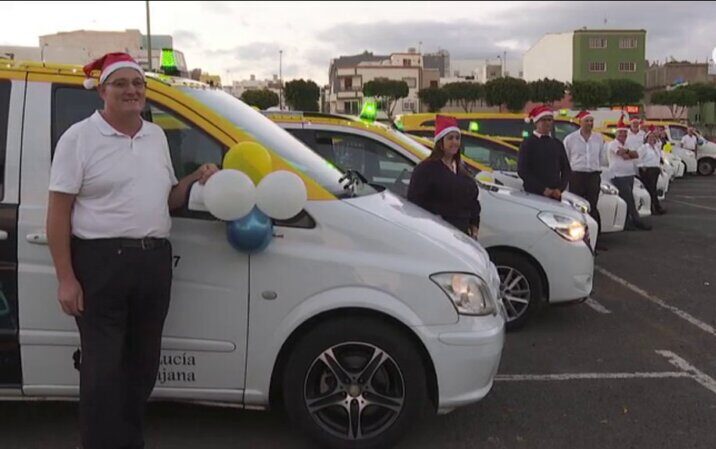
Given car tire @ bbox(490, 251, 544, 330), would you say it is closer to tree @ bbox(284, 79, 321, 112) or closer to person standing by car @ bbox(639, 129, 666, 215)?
person standing by car @ bbox(639, 129, 666, 215)

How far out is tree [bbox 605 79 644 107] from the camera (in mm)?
60844

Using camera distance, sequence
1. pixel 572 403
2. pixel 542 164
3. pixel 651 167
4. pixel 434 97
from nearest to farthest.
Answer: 1. pixel 572 403
2. pixel 542 164
3. pixel 651 167
4. pixel 434 97

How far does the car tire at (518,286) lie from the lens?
5574mm

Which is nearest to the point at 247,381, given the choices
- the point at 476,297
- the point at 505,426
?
the point at 476,297

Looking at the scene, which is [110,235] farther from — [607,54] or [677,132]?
[607,54]

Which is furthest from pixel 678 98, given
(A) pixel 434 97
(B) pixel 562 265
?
(B) pixel 562 265

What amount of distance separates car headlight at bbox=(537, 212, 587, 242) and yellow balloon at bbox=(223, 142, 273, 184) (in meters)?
2.97

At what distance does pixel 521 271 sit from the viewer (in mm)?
5582

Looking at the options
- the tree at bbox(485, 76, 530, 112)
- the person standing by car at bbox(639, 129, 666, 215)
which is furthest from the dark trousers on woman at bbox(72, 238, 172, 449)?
the tree at bbox(485, 76, 530, 112)

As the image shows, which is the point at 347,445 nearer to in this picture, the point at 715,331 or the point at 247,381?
the point at 247,381

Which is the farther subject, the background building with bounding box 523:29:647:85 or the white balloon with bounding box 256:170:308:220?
the background building with bounding box 523:29:647:85

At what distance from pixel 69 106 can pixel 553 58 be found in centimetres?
9254

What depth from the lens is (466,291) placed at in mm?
3393

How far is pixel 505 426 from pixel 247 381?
1.48 metres
